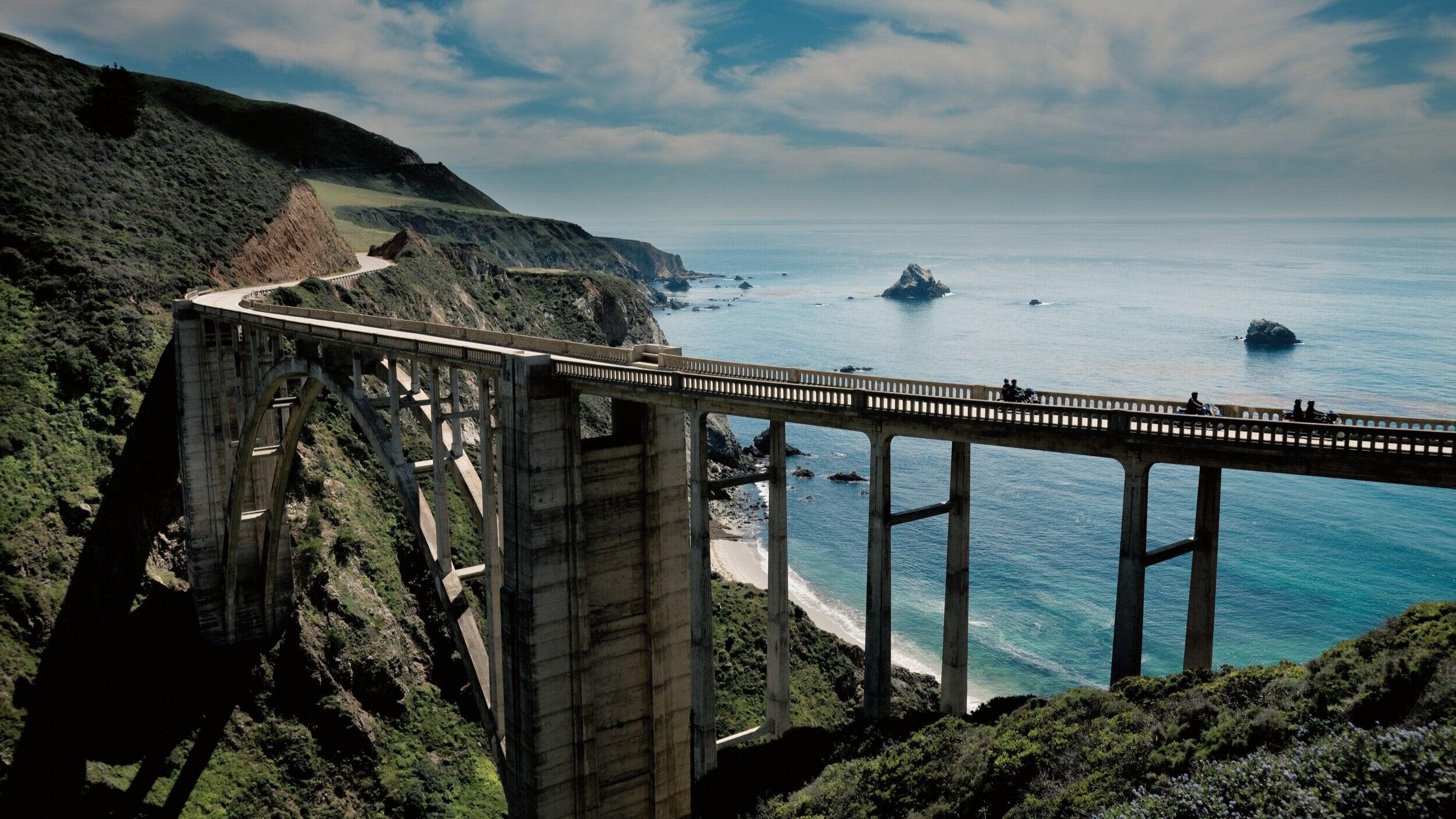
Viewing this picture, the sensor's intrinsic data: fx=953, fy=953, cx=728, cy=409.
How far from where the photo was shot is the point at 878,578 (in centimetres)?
1884

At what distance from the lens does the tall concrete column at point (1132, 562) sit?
15.9 meters

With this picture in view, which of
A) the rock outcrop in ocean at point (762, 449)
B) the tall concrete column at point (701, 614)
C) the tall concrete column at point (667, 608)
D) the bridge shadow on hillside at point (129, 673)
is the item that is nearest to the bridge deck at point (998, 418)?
the tall concrete column at point (701, 614)

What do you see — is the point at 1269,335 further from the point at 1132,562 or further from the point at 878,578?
the point at 1132,562

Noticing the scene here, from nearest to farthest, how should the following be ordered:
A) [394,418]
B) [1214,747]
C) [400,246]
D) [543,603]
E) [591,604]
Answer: [1214,747], [543,603], [591,604], [394,418], [400,246]

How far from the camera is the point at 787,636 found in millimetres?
21719

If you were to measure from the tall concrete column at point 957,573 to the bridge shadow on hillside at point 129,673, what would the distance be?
25.2 metres

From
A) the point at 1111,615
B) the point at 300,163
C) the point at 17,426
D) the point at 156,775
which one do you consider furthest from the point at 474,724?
the point at 300,163

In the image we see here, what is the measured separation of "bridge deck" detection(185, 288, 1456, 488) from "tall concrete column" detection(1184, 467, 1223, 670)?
0.90 metres

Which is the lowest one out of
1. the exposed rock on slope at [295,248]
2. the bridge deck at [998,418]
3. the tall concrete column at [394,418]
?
the tall concrete column at [394,418]

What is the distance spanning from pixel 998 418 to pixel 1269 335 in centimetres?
12334

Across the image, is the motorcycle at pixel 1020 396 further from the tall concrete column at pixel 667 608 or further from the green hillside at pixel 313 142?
the green hillside at pixel 313 142

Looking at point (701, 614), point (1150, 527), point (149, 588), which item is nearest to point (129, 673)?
point (149, 588)

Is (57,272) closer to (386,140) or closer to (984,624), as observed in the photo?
(984,624)

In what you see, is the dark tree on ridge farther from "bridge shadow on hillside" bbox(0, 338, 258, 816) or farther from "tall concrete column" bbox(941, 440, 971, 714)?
"tall concrete column" bbox(941, 440, 971, 714)
